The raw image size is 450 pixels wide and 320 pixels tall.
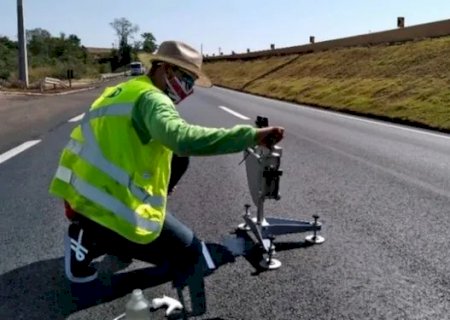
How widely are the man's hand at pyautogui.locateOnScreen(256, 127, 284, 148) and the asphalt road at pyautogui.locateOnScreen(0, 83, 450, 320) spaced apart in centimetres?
126

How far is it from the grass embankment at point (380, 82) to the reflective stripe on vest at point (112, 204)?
13514mm

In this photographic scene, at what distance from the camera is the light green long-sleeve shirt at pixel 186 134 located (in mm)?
2740

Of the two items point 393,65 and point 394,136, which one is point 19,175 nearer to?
point 394,136

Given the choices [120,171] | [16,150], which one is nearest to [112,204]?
[120,171]

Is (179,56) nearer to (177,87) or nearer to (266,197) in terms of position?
(177,87)

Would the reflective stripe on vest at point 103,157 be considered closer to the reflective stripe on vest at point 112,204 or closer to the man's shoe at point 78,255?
the reflective stripe on vest at point 112,204

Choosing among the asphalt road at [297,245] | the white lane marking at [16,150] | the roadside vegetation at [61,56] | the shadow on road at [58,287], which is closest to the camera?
the shadow on road at [58,287]

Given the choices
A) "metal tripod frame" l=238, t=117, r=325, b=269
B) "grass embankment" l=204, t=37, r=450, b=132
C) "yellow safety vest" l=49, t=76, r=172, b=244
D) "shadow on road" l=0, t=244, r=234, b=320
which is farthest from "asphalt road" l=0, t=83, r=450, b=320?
"grass embankment" l=204, t=37, r=450, b=132

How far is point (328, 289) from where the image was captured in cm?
418

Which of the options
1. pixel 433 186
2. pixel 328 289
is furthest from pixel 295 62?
pixel 328 289

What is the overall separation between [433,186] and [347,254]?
3.45m

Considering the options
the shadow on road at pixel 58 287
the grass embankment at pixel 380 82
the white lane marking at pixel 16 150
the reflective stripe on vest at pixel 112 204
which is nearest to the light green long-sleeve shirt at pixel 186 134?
the reflective stripe on vest at pixel 112 204

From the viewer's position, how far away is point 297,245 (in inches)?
205

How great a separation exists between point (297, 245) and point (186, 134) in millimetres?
2731
